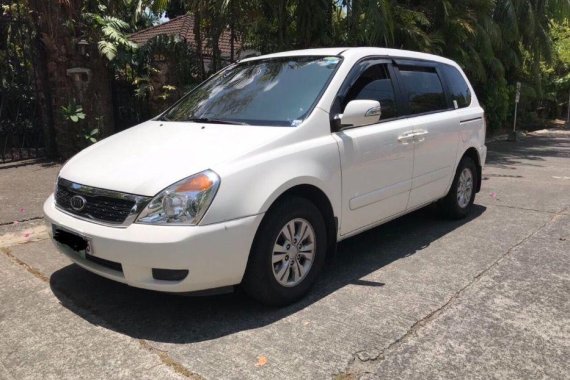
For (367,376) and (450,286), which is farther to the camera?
(450,286)

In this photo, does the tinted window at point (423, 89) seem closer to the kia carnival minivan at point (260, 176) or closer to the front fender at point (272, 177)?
the kia carnival minivan at point (260, 176)

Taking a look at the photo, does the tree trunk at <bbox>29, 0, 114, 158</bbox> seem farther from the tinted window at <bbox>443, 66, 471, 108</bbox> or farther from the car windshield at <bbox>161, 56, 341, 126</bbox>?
the tinted window at <bbox>443, 66, 471, 108</bbox>

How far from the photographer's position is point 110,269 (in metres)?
3.27

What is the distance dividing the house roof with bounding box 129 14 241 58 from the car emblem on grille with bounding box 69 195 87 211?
711 cm

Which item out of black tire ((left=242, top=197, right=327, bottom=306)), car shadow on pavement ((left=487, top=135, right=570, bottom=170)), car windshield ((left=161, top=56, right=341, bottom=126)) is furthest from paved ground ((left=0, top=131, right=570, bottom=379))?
car shadow on pavement ((left=487, top=135, right=570, bottom=170))

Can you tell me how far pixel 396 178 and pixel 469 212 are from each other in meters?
2.09

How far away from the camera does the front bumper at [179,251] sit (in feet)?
9.88

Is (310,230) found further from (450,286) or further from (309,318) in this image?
(450,286)

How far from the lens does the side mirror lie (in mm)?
3811

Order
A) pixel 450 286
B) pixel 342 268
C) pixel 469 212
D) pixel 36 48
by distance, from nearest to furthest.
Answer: pixel 450 286, pixel 342 268, pixel 469 212, pixel 36 48

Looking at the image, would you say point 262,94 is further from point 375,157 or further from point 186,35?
point 186,35

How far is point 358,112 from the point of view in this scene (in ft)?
12.5

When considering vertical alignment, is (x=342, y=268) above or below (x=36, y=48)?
below

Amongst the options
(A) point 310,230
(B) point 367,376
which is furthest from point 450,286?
(B) point 367,376
